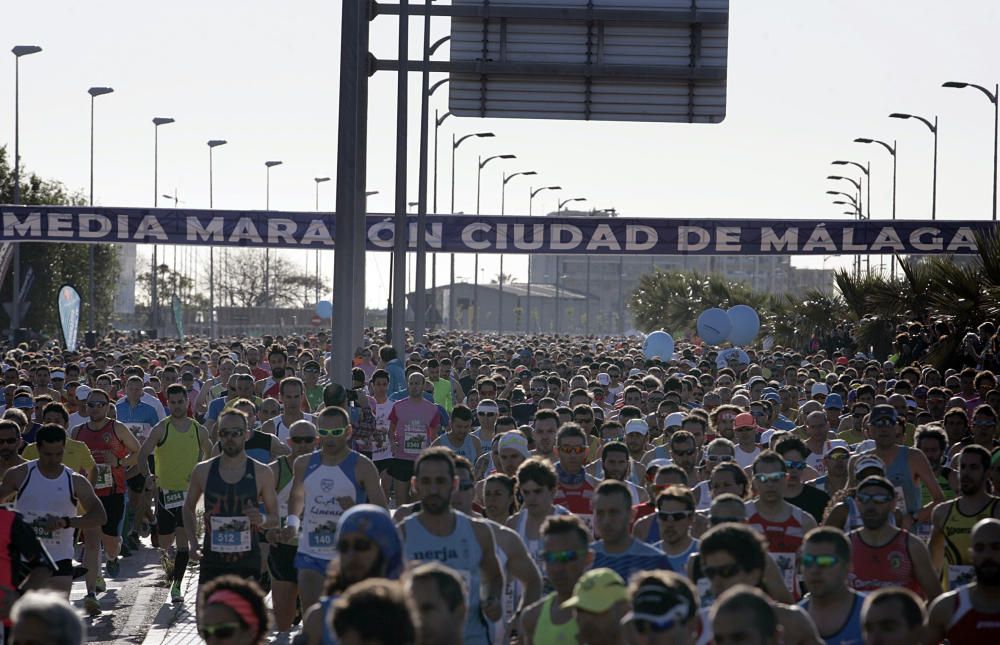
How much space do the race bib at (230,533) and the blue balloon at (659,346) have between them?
2559 centimetres

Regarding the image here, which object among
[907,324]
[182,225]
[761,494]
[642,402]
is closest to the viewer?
[761,494]

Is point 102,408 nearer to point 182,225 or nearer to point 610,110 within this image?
point 610,110

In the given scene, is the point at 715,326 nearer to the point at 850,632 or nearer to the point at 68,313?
the point at 68,313

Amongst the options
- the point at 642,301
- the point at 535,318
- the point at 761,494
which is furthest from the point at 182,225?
the point at 535,318

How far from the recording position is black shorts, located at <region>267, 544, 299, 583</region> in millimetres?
11359

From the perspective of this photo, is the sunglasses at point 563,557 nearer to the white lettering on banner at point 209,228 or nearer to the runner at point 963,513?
the runner at point 963,513

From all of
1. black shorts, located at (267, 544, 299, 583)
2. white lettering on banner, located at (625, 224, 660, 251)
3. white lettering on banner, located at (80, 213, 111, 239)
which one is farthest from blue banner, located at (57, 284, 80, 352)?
black shorts, located at (267, 544, 299, 583)

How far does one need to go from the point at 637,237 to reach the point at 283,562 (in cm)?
3409

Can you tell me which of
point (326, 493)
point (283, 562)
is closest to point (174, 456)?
point (283, 562)

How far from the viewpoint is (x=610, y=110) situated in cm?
1953

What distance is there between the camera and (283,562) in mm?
11422

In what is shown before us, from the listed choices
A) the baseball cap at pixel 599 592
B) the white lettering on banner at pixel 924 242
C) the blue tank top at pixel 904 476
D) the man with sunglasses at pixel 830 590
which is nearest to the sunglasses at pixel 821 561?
the man with sunglasses at pixel 830 590

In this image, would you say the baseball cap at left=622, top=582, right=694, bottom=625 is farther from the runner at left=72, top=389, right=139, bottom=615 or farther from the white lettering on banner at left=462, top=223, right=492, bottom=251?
the white lettering on banner at left=462, top=223, right=492, bottom=251

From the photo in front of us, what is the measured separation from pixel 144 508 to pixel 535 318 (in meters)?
178
